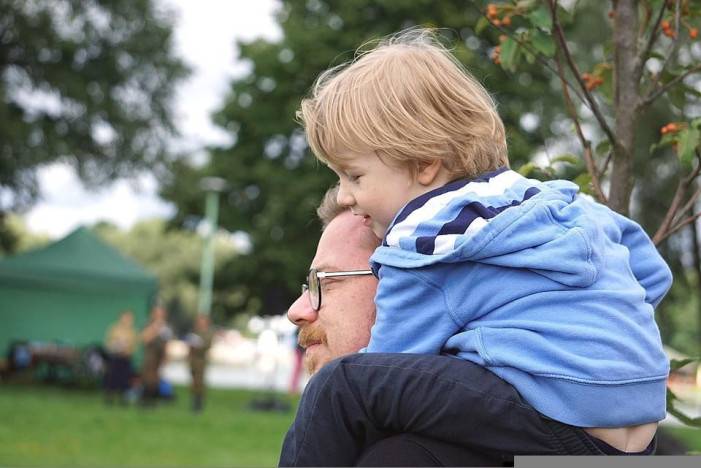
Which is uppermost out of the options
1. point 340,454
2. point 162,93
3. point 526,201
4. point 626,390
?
point 162,93

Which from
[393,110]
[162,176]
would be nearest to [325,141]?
[393,110]

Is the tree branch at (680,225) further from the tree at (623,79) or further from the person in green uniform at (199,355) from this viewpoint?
the person in green uniform at (199,355)

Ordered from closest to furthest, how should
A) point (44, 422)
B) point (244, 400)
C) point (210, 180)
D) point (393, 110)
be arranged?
point (393, 110) < point (44, 422) < point (244, 400) < point (210, 180)

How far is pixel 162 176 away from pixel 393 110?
28.5 meters

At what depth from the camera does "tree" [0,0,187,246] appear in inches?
1041

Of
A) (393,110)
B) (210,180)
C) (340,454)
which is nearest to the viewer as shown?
(340,454)

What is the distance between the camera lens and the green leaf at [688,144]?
2428 mm

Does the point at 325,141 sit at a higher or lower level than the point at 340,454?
higher

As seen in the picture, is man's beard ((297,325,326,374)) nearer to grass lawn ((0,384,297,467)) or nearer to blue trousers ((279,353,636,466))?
blue trousers ((279,353,636,466))

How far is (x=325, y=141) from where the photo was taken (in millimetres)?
1718

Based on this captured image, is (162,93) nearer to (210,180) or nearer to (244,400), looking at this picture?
(210,180)

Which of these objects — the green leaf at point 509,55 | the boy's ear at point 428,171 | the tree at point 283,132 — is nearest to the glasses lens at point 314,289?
the boy's ear at point 428,171

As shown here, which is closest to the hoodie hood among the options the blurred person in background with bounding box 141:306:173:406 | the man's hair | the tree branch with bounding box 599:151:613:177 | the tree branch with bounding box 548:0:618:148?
the man's hair

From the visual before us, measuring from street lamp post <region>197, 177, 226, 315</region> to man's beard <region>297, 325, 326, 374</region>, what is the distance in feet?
83.8
